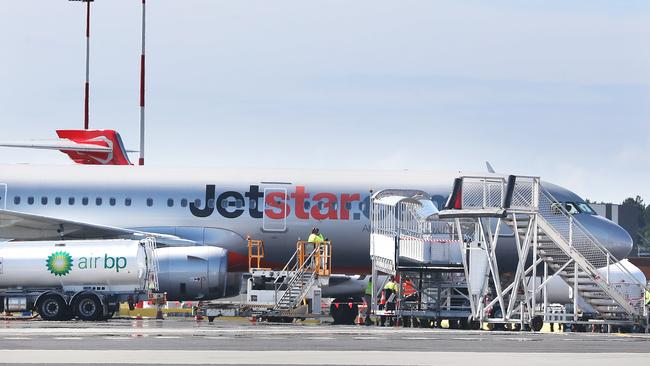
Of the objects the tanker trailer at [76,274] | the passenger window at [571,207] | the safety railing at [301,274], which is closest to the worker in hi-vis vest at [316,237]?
the safety railing at [301,274]

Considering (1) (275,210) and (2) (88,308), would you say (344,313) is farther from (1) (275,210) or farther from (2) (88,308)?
(2) (88,308)

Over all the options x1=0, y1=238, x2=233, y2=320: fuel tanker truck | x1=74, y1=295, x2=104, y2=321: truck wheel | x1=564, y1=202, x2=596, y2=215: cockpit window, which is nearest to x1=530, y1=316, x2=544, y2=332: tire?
x1=564, y1=202, x2=596, y2=215: cockpit window

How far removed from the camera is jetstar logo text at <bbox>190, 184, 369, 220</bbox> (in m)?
47.2

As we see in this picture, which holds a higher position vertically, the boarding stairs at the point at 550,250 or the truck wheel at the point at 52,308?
the boarding stairs at the point at 550,250

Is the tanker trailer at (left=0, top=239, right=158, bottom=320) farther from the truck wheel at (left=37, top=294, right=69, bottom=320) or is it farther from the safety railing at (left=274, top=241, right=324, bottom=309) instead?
the safety railing at (left=274, top=241, right=324, bottom=309)

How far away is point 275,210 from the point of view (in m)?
Result: 47.2

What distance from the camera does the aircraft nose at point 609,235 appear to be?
153 ft

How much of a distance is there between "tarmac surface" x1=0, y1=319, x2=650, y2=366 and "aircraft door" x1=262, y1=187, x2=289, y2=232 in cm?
1212

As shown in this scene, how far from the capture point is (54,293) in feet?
137

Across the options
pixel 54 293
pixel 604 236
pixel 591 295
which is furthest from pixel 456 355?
pixel 604 236

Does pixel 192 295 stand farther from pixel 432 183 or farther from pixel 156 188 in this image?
pixel 432 183

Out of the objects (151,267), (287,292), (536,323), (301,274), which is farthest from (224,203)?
(536,323)

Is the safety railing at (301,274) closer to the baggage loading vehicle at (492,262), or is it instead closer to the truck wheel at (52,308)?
the baggage loading vehicle at (492,262)

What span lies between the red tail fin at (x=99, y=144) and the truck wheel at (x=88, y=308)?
1775 cm
